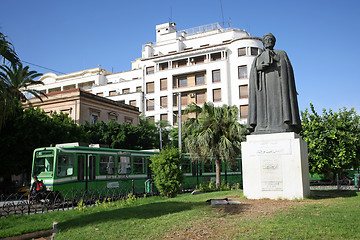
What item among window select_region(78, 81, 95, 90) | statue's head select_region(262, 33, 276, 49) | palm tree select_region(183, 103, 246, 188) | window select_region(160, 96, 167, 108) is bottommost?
palm tree select_region(183, 103, 246, 188)

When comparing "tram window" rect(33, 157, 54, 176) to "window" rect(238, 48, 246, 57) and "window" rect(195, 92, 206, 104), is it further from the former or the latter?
"window" rect(238, 48, 246, 57)

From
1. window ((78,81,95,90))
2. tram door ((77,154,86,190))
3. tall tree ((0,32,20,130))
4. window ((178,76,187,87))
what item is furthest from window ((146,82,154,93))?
tall tree ((0,32,20,130))

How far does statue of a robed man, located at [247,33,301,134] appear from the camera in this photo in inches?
400

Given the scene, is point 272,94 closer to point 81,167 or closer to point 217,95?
point 81,167

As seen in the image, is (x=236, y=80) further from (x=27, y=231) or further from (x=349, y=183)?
(x=27, y=231)

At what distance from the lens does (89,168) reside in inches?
714

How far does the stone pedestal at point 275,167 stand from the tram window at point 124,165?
11383mm

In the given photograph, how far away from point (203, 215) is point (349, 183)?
25560 mm

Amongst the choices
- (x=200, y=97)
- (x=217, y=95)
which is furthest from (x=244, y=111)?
(x=200, y=97)

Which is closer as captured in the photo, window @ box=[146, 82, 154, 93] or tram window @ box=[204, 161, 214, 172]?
tram window @ box=[204, 161, 214, 172]

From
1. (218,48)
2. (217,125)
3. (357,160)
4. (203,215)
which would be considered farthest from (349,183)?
(218,48)

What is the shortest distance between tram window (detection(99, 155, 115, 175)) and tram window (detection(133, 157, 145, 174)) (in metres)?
1.79

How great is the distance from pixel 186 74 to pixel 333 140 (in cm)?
3816

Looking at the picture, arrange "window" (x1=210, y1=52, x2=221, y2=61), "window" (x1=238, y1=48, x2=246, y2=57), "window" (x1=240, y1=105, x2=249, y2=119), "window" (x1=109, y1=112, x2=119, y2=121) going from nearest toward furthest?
"window" (x1=109, y1=112, x2=119, y2=121) → "window" (x1=240, y1=105, x2=249, y2=119) → "window" (x1=238, y1=48, x2=246, y2=57) → "window" (x1=210, y1=52, x2=221, y2=61)
